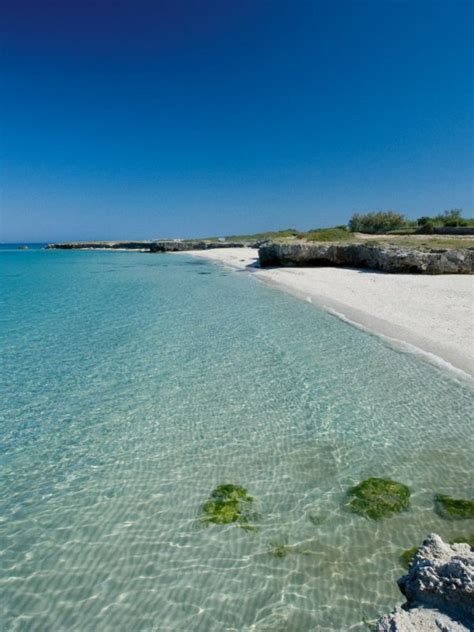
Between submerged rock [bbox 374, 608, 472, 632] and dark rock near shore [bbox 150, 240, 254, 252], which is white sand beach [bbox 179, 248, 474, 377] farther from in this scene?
dark rock near shore [bbox 150, 240, 254, 252]

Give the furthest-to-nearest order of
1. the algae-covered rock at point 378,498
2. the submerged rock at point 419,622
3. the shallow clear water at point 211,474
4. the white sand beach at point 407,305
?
the white sand beach at point 407,305
the algae-covered rock at point 378,498
the shallow clear water at point 211,474
the submerged rock at point 419,622

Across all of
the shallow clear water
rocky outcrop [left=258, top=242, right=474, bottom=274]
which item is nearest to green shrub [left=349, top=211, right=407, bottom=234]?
rocky outcrop [left=258, top=242, right=474, bottom=274]

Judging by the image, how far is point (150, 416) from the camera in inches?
319

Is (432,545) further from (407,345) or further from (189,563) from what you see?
(407,345)

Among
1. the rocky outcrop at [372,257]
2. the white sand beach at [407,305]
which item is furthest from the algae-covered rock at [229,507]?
the rocky outcrop at [372,257]

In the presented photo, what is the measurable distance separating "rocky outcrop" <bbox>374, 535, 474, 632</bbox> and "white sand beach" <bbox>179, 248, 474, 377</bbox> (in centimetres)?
783

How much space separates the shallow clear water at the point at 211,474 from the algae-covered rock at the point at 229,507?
13 cm

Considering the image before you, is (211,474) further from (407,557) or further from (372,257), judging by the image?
(372,257)

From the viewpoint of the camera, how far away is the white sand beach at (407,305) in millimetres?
11781

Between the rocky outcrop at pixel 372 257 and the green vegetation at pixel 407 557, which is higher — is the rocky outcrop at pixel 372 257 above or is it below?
above

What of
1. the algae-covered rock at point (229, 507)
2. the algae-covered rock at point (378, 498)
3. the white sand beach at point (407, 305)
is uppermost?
the white sand beach at point (407, 305)

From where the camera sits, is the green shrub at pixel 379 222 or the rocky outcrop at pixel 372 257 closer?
the rocky outcrop at pixel 372 257

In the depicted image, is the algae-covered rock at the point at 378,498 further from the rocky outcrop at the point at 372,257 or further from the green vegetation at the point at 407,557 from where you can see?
the rocky outcrop at the point at 372,257

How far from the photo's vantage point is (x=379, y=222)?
75.8 m
